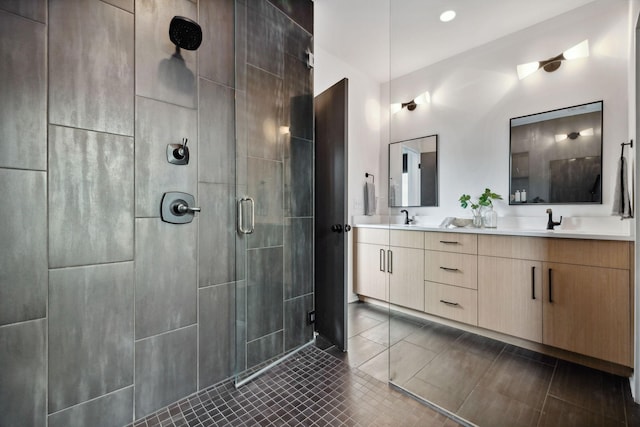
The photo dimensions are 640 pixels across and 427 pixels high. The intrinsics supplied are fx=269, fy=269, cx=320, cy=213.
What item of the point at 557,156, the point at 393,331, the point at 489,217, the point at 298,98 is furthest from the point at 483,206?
the point at 298,98

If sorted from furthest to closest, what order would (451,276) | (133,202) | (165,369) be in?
1. (451,276)
2. (165,369)
3. (133,202)

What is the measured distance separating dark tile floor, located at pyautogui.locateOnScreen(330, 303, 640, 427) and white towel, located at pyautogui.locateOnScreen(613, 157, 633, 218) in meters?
0.89

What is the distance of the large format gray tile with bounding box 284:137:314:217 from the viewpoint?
6.78 feet

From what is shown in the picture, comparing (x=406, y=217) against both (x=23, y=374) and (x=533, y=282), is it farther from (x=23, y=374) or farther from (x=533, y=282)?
(x=23, y=374)

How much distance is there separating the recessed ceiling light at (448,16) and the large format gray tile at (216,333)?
2.47 metres

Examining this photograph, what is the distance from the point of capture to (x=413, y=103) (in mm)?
2381

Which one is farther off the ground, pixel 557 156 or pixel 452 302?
pixel 557 156

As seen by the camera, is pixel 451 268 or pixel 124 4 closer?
pixel 124 4

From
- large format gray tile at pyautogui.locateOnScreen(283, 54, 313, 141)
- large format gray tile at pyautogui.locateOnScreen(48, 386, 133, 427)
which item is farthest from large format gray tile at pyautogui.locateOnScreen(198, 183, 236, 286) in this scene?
large format gray tile at pyautogui.locateOnScreen(283, 54, 313, 141)

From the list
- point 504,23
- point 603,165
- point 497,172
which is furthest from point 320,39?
point 603,165

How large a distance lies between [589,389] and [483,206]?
116 centimetres

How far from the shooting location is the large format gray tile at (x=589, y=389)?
1384 millimetres

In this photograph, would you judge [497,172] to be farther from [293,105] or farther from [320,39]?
[320,39]

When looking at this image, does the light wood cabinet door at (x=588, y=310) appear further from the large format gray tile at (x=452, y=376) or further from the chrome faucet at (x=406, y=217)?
the chrome faucet at (x=406, y=217)
